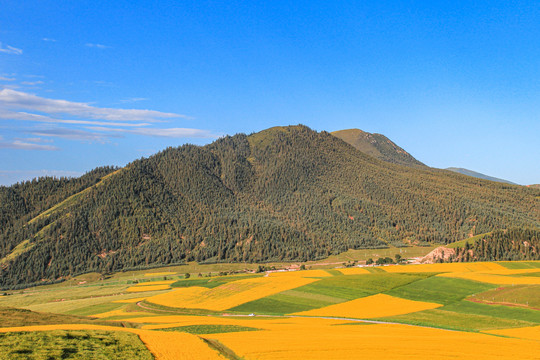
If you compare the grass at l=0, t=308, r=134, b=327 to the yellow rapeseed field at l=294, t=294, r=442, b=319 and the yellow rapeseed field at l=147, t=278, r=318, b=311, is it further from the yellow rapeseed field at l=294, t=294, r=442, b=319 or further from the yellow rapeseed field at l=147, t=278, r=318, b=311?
the yellow rapeseed field at l=294, t=294, r=442, b=319

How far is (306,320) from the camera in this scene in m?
79.6

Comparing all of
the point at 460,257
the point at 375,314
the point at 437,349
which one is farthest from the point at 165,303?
the point at 460,257

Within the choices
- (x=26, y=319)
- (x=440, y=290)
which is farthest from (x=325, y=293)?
(x=26, y=319)

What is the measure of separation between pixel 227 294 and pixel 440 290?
50.8 meters

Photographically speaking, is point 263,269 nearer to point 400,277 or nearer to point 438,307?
point 400,277

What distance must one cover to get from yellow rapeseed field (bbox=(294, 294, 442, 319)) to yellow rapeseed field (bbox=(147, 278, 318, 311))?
20.3 m

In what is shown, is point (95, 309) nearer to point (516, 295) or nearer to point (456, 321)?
point (456, 321)

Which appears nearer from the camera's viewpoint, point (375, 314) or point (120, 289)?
point (375, 314)

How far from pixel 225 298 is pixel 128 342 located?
193ft

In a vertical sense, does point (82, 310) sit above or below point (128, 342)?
below

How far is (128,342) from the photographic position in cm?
4966

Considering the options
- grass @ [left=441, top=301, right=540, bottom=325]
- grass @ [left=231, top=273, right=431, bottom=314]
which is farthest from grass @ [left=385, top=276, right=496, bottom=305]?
grass @ [left=441, top=301, right=540, bottom=325]

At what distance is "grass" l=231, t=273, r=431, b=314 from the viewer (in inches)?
3723

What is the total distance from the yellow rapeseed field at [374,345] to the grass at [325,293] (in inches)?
1273
